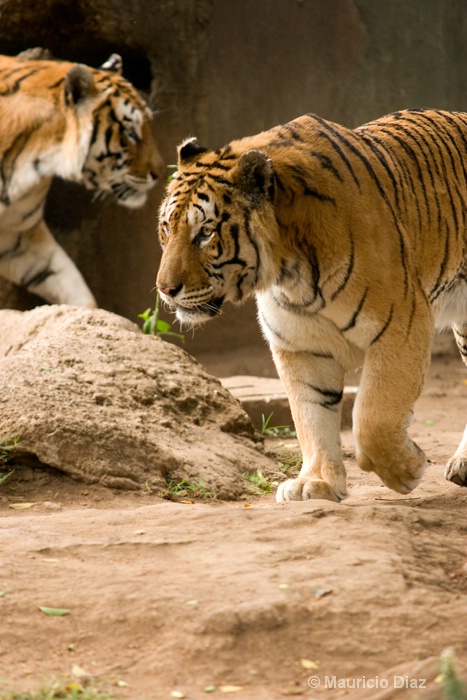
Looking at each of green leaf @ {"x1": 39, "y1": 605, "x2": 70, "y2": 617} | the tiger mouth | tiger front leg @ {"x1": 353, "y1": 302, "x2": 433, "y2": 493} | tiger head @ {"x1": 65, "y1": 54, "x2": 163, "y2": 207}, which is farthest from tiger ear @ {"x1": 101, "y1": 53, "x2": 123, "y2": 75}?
green leaf @ {"x1": 39, "y1": 605, "x2": 70, "y2": 617}

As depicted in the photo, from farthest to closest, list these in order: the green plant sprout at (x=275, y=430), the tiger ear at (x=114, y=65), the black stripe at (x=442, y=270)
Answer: the tiger ear at (x=114, y=65) < the green plant sprout at (x=275, y=430) < the black stripe at (x=442, y=270)

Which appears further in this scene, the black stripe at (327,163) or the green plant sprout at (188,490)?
the green plant sprout at (188,490)

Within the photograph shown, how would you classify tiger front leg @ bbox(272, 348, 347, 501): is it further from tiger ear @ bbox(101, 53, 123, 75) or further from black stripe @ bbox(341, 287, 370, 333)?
tiger ear @ bbox(101, 53, 123, 75)

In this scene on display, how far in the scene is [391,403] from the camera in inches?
162

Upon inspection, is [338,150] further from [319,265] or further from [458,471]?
[458,471]

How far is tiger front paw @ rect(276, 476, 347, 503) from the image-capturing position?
427cm

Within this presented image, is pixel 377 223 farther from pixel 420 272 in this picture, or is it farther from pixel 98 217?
pixel 98 217

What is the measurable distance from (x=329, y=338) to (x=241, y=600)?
1690 mm

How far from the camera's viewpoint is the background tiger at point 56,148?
26.2ft

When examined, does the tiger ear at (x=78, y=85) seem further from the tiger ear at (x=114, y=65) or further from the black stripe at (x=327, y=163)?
the black stripe at (x=327, y=163)

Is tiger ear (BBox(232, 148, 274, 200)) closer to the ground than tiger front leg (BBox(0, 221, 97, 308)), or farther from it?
farther from it

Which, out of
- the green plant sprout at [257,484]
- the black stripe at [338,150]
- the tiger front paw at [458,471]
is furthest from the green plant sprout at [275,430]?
the black stripe at [338,150]

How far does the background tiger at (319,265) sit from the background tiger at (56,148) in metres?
3.71

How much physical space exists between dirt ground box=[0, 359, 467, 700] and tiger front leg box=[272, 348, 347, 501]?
685 millimetres
